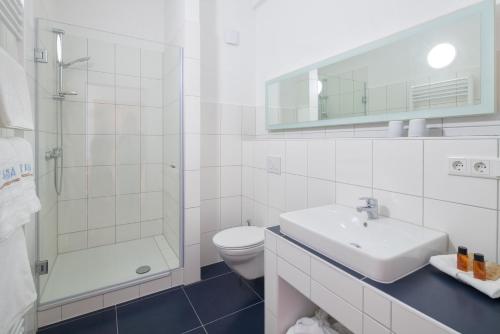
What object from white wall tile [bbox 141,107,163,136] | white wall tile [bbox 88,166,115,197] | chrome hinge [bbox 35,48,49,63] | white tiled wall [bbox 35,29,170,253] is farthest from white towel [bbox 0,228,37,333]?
white wall tile [bbox 141,107,163,136]

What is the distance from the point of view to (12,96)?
97 cm

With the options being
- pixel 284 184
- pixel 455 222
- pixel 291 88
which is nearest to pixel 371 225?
pixel 455 222

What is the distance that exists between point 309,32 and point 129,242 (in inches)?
96.6

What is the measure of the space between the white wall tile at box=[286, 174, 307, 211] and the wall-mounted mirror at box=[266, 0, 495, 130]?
40cm

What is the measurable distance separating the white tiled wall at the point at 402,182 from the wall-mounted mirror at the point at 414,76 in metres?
0.18

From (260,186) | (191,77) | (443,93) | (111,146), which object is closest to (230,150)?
(260,186)

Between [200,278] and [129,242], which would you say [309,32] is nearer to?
[200,278]

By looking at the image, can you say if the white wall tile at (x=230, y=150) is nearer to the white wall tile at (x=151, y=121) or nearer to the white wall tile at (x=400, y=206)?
the white wall tile at (x=151, y=121)

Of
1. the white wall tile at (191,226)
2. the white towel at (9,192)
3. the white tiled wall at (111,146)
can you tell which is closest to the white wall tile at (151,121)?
the white tiled wall at (111,146)

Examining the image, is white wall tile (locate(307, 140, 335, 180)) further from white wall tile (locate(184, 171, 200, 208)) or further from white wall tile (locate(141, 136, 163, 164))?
white wall tile (locate(141, 136, 163, 164))

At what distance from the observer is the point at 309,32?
6.01 ft

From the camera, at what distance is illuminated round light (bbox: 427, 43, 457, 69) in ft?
3.49

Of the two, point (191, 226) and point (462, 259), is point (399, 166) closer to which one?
point (462, 259)

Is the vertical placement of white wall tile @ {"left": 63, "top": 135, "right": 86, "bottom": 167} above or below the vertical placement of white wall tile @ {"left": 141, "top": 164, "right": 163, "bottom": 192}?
above
